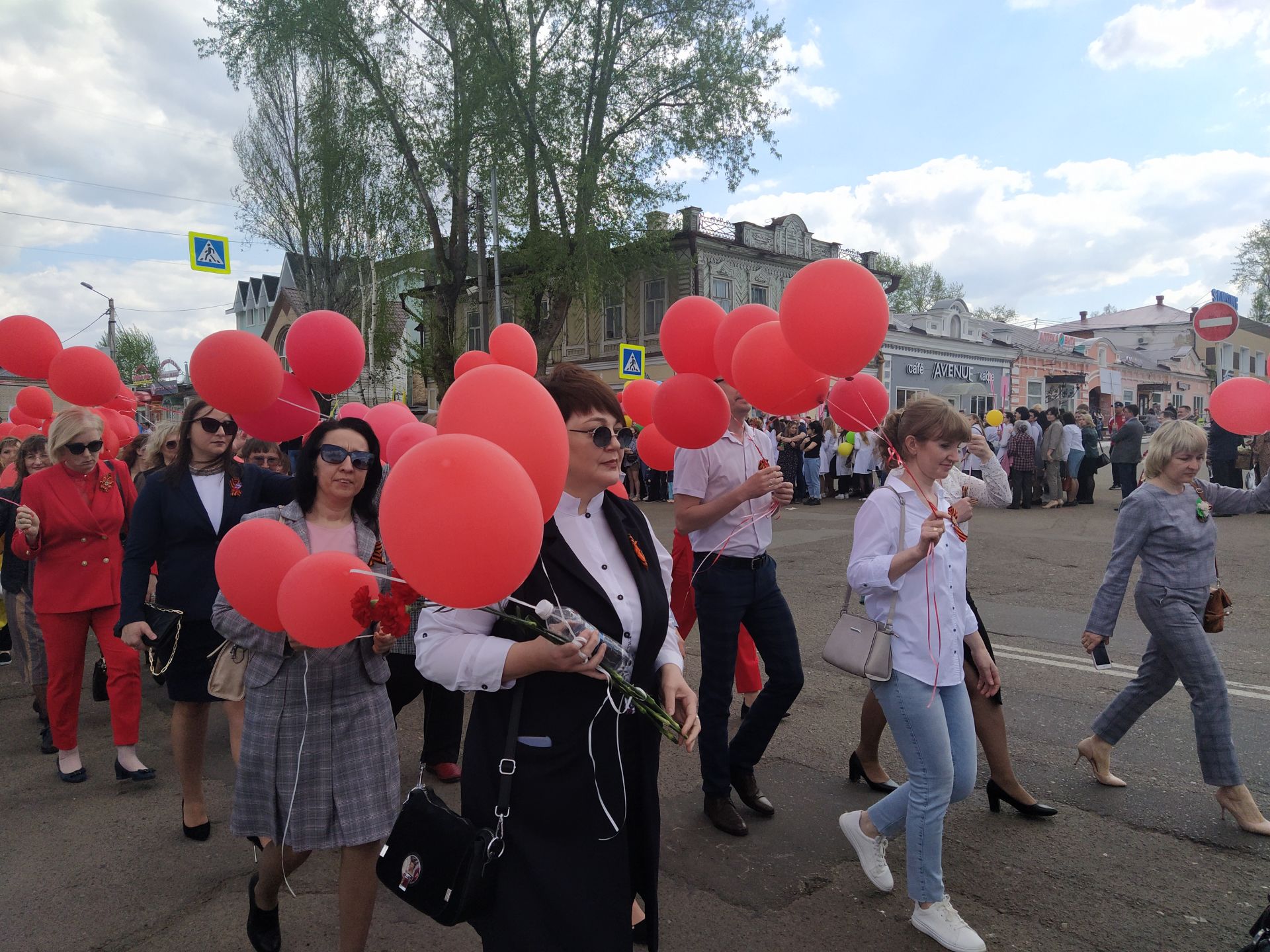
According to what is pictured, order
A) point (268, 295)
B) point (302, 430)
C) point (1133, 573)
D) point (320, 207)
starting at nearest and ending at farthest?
point (302, 430) → point (1133, 573) → point (320, 207) → point (268, 295)

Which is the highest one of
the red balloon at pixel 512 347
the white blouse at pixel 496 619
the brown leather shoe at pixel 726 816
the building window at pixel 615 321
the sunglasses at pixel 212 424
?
the building window at pixel 615 321

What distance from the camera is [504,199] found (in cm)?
2052

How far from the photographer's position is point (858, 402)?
11.9 ft

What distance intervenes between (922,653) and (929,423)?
0.83m

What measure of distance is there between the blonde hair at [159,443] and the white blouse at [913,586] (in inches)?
144

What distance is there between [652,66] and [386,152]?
23.6 ft

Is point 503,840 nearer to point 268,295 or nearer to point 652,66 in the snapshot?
point 652,66

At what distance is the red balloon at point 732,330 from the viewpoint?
3.68 metres

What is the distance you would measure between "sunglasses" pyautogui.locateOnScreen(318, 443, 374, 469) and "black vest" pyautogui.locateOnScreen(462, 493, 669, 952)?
108 centimetres

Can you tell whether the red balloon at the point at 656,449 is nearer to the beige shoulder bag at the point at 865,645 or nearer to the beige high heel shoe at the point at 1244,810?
the beige shoulder bag at the point at 865,645

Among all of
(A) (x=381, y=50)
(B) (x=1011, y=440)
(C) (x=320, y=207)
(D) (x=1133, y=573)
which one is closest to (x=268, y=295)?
(C) (x=320, y=207)

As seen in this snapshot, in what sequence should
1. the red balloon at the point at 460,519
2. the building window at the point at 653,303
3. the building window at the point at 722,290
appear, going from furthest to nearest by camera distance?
the building window at the point at 653,303
the building window at the point at 722,290
the red balloon at the point at 460,519

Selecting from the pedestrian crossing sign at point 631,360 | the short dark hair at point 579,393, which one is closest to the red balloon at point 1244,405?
the short dark hair at point 579,393

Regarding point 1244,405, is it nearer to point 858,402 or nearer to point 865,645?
point 858,402
